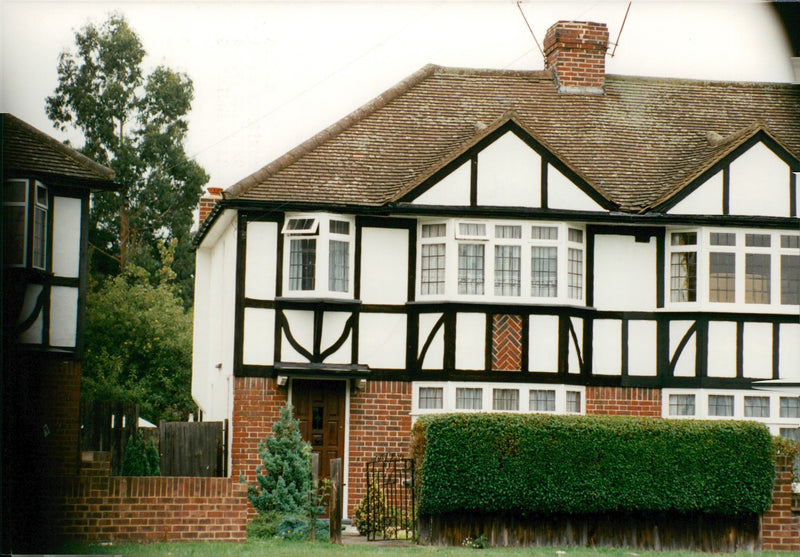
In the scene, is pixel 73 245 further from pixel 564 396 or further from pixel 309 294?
pixel 564 396

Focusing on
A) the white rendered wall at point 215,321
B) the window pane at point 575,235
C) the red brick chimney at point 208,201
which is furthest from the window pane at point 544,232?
the red brick chimney at point 208,201

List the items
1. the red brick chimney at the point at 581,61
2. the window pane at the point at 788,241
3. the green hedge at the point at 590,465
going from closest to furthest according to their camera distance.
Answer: the green hedge at the point at 590,465 → the window pane at the point at 788,241 → the red brick chimney at the point at 581,61

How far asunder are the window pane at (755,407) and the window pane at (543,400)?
3.74 m

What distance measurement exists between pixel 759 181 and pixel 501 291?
5.44 m

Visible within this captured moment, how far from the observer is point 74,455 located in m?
22.1

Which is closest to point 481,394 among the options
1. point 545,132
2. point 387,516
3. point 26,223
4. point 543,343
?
point 543,343

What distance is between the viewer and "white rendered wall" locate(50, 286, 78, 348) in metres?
22.3

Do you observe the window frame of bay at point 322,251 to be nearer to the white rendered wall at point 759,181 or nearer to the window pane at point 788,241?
the white rendered wall at point 759,181

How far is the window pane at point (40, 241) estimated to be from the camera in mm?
22312

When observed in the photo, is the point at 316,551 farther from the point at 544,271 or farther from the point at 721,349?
the point at 721,349

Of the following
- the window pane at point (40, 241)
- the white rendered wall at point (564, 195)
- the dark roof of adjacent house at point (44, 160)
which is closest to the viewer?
the dark roof of adjacent house at point (44, 160)

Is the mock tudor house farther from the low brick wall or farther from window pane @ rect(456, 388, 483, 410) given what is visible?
the low brick wall

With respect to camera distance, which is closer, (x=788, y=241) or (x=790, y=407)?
(x=788, y=241)

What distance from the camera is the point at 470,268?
23578 mm
